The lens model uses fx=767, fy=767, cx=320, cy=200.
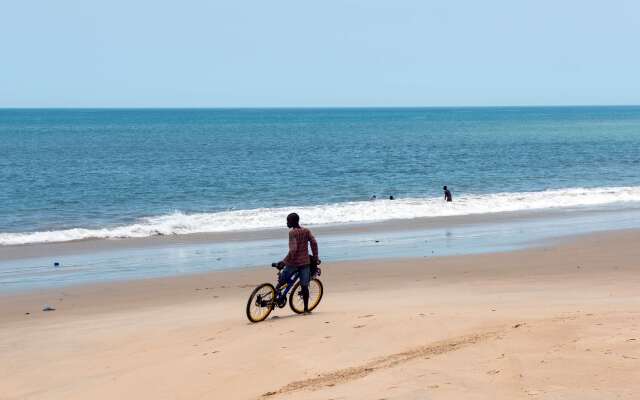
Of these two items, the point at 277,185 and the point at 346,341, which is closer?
the point at 346,341

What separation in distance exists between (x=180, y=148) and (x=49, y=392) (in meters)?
80.9

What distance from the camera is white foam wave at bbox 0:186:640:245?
29203 mm

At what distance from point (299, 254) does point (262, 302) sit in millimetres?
1037

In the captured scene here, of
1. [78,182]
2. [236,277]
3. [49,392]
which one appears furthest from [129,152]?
[49,392]

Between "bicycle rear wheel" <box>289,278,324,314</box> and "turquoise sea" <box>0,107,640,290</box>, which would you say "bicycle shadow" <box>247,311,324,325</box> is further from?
"turquoise sea" <box>0,107,640,290</box>

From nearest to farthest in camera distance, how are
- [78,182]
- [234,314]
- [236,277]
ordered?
[234,314], [236,277], [78,182]

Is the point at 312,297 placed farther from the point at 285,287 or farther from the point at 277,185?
the point at 277,185

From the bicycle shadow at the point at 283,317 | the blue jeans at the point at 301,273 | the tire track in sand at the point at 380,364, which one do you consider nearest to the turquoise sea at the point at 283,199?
the bicycle shadow at the point at 283,317

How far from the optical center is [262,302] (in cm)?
1312

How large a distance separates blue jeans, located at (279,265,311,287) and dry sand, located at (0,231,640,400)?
65 centimetres

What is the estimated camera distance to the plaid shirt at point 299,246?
42.8 feet

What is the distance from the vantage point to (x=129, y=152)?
8150cm

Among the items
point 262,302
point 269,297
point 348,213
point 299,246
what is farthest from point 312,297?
point 348,213

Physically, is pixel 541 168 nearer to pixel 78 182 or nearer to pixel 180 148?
pixel 78 182
